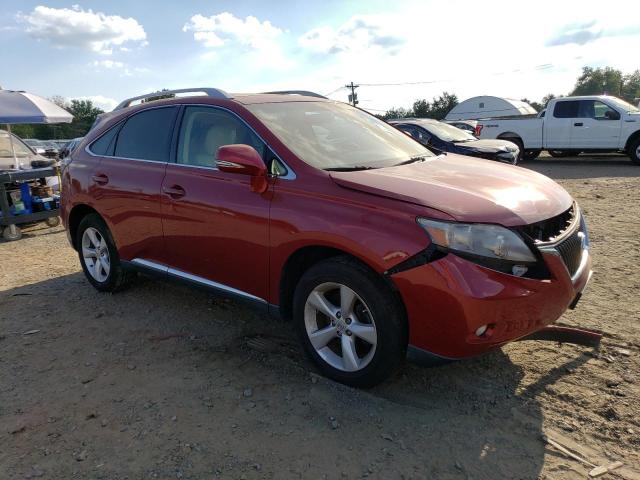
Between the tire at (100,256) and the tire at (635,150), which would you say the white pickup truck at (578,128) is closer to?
the tire at (635,150)

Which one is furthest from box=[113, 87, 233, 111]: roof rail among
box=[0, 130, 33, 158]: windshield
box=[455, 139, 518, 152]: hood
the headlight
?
box=[455, 139, 518, 152]: hood

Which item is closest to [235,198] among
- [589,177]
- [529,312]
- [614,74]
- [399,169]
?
[399,169]

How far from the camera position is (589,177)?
12.3m

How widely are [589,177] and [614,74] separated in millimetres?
92043

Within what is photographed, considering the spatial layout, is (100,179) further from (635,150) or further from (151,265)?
(635,150)

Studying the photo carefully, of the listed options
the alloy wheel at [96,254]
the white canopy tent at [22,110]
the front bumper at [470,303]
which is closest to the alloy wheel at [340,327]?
the front bumper at [470,303]

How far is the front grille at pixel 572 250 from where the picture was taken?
112 inches

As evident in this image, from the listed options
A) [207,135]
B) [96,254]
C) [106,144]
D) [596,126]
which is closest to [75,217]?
[96,254]

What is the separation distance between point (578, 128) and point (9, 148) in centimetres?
1453

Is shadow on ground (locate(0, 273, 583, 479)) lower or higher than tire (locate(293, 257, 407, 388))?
lower

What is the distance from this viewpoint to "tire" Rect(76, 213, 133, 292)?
15.6ft

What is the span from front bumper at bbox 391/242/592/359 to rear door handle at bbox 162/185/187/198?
188cm

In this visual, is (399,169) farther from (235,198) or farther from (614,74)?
(614,74)

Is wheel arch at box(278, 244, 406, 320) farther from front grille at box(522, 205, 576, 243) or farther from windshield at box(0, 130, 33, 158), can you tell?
windshield at box(0, 130, 33, 158)
